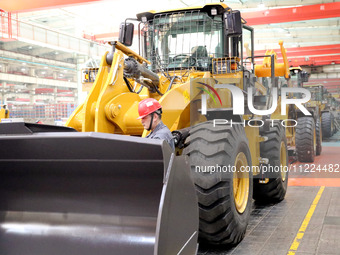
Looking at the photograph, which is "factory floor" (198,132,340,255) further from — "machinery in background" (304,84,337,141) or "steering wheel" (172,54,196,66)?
"machinery in background" (304,84,337,141)

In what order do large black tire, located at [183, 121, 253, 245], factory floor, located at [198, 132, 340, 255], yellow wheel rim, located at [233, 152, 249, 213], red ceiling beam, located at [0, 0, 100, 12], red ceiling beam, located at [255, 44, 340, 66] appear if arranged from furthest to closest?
red ceiling beam, located at [255, 44, 340, 66] < red ceiling beam, located at [0, 0, 100, 12] < yellow wheel rim, located at [233, 152, 249, 213] < factory floor, located at [198, 132, 340, 255] < large black tire, located at [183, 121, 253, 245]

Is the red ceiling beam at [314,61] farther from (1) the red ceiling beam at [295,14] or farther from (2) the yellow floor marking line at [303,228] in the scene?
(2) the yellow floor marking line at [303,228]

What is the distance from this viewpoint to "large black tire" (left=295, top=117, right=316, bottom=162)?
11906 mm

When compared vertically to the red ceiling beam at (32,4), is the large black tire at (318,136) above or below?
below

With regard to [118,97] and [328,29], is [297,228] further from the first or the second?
[328,29]

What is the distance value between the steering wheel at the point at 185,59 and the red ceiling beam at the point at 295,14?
12.1 metres

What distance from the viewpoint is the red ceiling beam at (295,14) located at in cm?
1638

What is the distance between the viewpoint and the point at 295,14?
16.9m

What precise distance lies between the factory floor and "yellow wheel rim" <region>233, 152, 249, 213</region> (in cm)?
49

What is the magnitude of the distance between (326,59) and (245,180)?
1047 inches

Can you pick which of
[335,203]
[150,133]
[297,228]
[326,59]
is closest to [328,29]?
[326,59]

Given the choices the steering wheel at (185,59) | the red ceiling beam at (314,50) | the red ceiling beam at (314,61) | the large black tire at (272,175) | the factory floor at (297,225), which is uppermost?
the red ceiling beam at (314,50)

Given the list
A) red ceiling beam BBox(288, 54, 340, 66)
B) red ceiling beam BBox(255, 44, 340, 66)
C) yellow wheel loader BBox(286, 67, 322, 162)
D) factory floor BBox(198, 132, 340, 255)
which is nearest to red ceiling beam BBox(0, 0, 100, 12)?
yellow wheel loader BBox(286, 67, 322, 162)

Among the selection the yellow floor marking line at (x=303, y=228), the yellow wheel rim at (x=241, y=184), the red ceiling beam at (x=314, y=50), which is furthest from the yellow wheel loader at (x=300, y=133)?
the red ceiling beam at (x=314, y=50)
